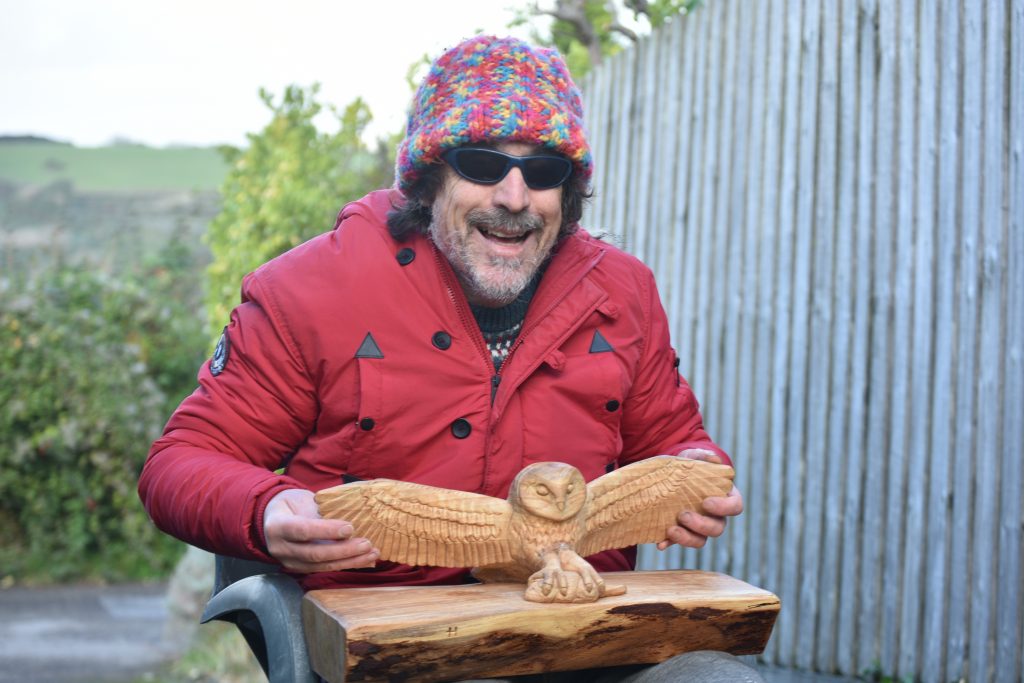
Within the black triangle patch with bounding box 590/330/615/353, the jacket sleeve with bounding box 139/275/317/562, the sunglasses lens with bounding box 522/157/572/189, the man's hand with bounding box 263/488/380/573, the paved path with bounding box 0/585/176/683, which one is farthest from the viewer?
the paved path with bounding box 0/585/176/683

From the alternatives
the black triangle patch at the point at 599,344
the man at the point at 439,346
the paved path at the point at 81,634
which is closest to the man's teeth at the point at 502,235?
the man at the point at 439,346

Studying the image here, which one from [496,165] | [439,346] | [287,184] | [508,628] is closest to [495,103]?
[496,165]

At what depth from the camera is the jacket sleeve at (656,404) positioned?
8.72 feet

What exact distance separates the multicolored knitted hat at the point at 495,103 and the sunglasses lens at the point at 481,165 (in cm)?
3

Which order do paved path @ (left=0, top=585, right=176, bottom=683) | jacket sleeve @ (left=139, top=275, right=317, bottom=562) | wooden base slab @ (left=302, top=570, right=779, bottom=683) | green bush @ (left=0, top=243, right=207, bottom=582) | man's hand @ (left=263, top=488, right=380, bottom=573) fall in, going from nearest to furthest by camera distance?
wooden base slab @ (left=302, top=570, right=779, bottom=683) < man's hand @ (left=263, top=488, right=380, bottom=573) < jacket sleeve @ (left=139, top=275, right=317, bottom=562) < paved path @ (left=0, top=585, right=176, bottom=683) < green bush @ (left=0, top=243, right=207, bottom=582)

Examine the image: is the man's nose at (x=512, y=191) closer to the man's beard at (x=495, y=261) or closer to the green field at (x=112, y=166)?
the man's beard at (x=495, y=261)

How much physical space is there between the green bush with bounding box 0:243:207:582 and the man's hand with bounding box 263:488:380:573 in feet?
19.2

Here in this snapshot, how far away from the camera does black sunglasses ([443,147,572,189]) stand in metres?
2.39

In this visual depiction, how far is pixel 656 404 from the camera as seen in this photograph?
8.75 feet

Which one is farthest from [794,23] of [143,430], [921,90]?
[143,430]

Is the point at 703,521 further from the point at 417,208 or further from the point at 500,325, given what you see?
the point at 417,208

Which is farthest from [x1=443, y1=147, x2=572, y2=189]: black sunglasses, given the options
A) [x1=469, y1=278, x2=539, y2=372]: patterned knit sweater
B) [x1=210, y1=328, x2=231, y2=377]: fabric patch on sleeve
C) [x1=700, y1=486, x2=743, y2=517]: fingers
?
[x1=700, y1=486, x2=743, y2=517]: fingers

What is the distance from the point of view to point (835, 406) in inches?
169

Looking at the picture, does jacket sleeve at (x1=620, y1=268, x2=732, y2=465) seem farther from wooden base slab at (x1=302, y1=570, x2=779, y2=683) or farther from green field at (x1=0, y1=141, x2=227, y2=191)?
green field at (x1=0, y1=141, x2=227, y2=191)
